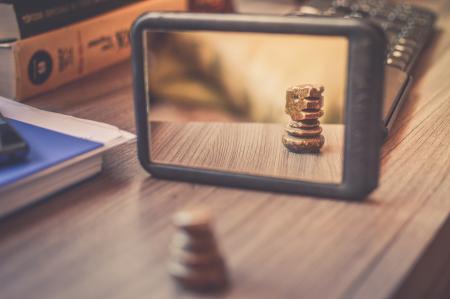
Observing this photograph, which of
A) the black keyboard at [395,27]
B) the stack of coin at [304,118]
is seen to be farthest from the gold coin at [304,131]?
the black keyboard at [395,27]

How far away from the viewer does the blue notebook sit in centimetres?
48

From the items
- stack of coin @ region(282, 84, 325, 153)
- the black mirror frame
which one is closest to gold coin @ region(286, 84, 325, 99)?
stack of coin @ region(282, 84, 325, 153)

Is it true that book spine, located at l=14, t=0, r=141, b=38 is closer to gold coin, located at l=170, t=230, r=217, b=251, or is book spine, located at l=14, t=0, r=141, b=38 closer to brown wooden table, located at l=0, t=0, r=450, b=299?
brown wooden table, located at l=0, t=0, r=450, b=299

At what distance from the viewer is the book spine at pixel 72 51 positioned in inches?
27.9

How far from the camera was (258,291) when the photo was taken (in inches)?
15.2

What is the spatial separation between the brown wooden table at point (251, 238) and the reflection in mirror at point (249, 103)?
38 mm

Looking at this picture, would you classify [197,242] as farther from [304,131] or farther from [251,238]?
[304,131]

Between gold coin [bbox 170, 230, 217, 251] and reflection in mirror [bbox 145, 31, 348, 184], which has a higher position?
gold coin [bbox 170, 230, 217, 251]

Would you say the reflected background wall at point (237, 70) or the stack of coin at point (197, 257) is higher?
the stack of coin at point (197, 257)

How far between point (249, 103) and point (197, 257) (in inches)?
27.5

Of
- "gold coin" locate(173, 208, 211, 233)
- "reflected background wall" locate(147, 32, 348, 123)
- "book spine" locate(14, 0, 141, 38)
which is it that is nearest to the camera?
"gold coin" locate(173, 208, 211, 233)

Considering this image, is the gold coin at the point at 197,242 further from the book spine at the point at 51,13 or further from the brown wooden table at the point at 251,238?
the book spine at the point at 51,13

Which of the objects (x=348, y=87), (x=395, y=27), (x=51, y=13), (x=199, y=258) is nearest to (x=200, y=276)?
(x=199, y=258)

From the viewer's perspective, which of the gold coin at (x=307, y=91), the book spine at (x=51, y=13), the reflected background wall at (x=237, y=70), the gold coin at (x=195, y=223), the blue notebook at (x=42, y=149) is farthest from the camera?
the reflected background wall at (x=237, y=70)
